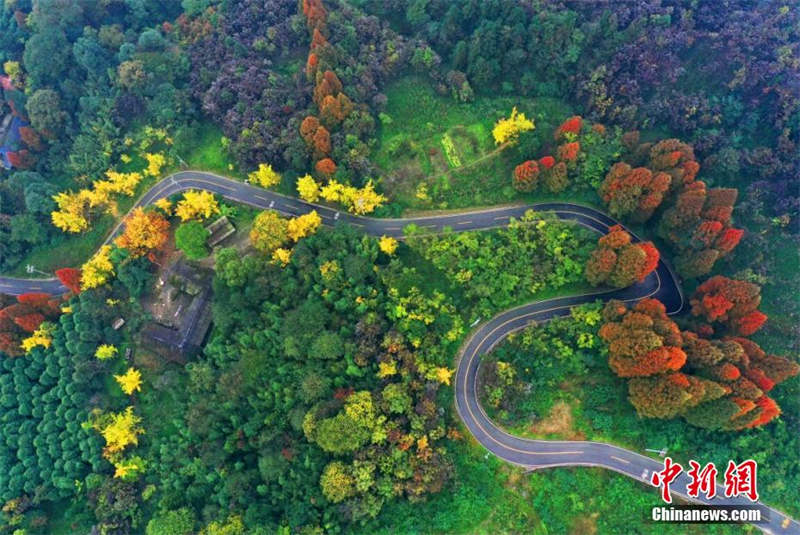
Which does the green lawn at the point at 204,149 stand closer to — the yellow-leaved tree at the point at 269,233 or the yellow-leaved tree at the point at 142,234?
the yellow-leaved tree at the point at 142,234

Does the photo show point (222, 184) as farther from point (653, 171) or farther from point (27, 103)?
point (653, 171)

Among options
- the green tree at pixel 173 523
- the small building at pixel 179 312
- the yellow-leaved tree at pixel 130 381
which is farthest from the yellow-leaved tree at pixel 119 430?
the green tree at pixel 173 523

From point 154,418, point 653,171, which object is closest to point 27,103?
point 154,418

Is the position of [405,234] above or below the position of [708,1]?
below

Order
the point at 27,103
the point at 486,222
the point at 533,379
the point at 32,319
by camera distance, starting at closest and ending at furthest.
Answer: the point at 533,379 → the point at 32,319 → the point at 486,222 → the point at 27,103

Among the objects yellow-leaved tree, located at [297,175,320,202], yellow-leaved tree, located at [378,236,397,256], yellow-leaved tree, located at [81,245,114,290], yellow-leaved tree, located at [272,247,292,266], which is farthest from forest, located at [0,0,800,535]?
yellow-leaved tree, located at [272,247,292,266]

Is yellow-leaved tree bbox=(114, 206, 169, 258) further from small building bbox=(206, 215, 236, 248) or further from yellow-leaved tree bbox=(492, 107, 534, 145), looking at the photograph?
yellow-leaved tree bbox=(492, 107, 534, 145)

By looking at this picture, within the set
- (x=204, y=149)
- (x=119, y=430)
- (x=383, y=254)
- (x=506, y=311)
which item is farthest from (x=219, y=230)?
(x=506, y=311)
